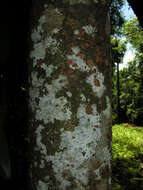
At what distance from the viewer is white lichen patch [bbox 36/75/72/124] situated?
830 millimetres

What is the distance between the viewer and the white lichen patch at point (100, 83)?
2.84ft

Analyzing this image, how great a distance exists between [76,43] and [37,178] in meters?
0.74

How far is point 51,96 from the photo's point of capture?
84cm

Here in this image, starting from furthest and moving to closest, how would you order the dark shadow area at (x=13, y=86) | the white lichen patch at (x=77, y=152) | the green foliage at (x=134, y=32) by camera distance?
the green foliage at (x=134, y=32) → the dark shadow area at (x=13, y=86) → the white lichen patch at (x=77, y=152)

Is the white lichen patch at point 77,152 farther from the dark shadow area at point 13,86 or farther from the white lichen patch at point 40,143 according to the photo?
the dark shadow area at point 13,86

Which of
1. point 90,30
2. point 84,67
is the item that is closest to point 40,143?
point 84,67

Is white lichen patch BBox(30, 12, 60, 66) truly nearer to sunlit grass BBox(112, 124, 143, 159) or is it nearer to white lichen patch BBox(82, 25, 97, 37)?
white lichen patch BBox(82, 25, 97, 37)

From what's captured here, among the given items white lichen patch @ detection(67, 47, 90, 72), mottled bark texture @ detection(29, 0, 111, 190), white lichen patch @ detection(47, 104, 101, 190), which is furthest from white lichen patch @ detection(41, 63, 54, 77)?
white lichen patch @ detection(47, 104, 101, 190)

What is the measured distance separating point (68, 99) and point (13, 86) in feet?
3.39

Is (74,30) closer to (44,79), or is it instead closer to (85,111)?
(44,79)

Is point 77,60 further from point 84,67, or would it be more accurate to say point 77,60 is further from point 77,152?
point 77,152

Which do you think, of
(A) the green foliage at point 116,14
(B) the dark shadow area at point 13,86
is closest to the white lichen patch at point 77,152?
(B) the dark shadow area at point 13,86

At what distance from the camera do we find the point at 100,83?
894 millimetres

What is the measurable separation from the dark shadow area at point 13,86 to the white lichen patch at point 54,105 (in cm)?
60
